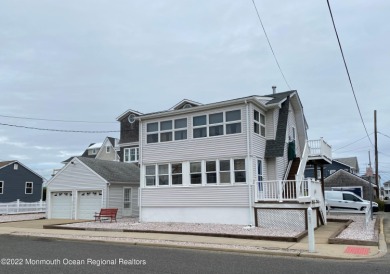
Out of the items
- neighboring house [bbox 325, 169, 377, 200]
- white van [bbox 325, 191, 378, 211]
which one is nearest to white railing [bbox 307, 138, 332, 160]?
white van [bbox 325, 191, 378, 211]

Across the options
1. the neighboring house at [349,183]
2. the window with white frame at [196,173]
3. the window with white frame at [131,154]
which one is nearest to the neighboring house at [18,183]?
the window with white frame at [131,154]

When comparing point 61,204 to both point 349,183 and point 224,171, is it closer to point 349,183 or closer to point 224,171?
point 224,171

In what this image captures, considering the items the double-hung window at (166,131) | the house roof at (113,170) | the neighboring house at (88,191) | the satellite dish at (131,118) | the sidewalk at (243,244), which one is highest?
the satellite dish at (131,118)

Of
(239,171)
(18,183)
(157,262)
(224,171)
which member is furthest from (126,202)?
(157,262)

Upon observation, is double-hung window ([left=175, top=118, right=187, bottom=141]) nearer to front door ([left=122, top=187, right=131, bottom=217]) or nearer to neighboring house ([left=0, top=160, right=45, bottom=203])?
front door ([left=122, top=187, right=131, bottom=217])

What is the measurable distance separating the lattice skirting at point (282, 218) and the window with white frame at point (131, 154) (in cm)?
2306

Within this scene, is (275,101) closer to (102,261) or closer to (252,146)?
(252,146)

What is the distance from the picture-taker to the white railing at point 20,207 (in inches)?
1280

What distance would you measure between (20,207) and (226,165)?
22.1 meters

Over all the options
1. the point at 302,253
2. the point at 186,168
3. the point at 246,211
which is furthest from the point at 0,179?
the point at 302,253

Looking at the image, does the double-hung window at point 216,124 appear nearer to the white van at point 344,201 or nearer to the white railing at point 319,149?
the white railing at point 319,149

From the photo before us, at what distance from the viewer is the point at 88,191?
91.9ft

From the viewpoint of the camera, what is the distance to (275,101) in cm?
2155

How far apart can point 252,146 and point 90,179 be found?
13442mm
